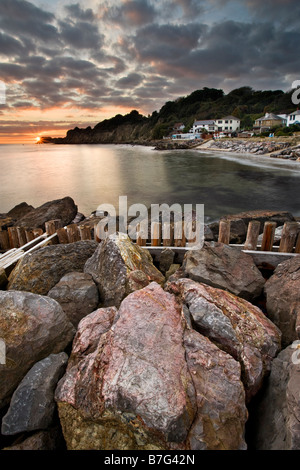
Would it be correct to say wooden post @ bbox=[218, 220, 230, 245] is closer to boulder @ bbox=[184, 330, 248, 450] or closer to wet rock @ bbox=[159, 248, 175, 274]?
wet rock @ bbox=[159, 248, 175, 274]

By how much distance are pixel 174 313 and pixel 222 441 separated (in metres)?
1.44

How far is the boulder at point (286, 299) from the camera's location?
418 centimetres

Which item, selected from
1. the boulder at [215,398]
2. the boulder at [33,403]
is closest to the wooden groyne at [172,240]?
the boulder at [215,398]

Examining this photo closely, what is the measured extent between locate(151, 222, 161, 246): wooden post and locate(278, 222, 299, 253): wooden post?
3.11m

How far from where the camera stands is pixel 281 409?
277 centimetres

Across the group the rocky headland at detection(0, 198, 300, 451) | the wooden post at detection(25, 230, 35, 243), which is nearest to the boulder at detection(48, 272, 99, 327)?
the rocky headland at detection(0, 198, 300, 451)

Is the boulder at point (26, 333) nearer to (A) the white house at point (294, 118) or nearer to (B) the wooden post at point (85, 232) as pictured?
(B) the wooden post at point (85, 232)

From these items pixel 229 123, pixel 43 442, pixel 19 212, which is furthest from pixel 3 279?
pixel 229 123

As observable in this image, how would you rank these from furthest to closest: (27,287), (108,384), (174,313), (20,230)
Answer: (20,230) < (27,287) < (174,313) < (108,384)

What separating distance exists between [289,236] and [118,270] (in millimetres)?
4208

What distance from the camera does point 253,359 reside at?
10.4 ft

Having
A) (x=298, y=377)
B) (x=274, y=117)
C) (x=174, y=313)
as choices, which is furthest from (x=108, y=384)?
(x=274, y=117)

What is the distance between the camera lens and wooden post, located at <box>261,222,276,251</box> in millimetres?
5955
